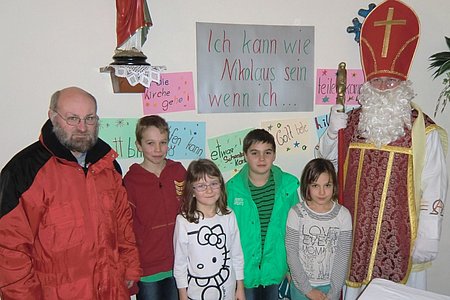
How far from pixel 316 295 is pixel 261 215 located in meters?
0.49

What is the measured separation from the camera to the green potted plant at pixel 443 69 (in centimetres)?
Answer: 266

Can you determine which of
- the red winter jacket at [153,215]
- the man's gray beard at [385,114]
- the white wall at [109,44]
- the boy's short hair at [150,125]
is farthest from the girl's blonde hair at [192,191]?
the man's gray beard at [385,114]

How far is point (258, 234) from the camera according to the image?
226cm

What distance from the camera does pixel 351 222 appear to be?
2258 millimetres

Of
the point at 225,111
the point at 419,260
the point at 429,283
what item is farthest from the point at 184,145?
the point at 429,283

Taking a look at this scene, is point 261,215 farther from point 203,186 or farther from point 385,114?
point 385,114

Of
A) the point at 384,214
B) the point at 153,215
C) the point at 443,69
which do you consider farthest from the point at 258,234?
the point at 443,69

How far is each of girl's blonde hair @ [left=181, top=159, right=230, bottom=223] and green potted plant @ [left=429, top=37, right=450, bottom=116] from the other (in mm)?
1611

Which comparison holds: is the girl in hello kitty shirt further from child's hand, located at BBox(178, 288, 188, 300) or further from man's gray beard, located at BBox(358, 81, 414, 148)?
man's gray beard, located at BBox(358, 81, 414, 148)

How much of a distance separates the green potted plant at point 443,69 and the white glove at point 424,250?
1068 millimetres

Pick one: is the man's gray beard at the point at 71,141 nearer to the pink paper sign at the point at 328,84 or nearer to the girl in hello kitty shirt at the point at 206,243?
the girl in hello kitty shirt at the point at 206,243

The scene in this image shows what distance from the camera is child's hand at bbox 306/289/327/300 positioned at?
7.09 feet

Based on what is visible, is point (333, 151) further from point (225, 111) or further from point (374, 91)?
point (225, 111)

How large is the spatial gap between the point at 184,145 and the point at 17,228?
3.62 feet
